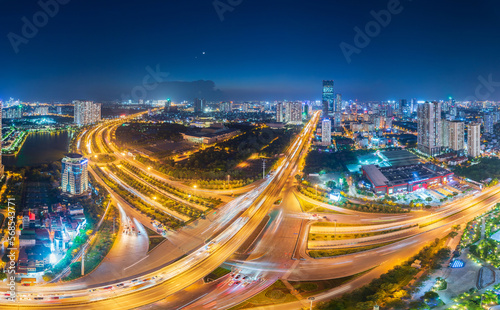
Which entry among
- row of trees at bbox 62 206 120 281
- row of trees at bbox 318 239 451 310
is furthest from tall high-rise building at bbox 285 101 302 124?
row of trees at bbox 318 239 451 310

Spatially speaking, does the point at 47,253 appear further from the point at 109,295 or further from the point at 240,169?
the point at 240,169

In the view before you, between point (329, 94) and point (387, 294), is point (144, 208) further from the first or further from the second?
point (329, 94)

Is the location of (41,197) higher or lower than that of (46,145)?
lower

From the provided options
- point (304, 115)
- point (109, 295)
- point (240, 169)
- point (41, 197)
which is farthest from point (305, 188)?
point (304, 115)

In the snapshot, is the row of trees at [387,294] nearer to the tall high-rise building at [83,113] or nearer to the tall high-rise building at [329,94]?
the tall high-rise building at [83,113]

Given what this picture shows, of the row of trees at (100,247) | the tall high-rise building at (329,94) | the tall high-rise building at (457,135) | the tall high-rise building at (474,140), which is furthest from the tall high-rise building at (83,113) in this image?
the tall high-rise building at (474,140)

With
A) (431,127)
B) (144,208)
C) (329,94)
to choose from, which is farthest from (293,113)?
(144,208)

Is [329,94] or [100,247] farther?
[329,94]
